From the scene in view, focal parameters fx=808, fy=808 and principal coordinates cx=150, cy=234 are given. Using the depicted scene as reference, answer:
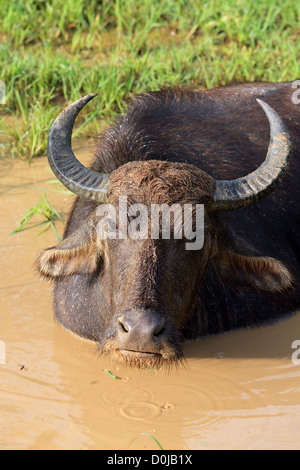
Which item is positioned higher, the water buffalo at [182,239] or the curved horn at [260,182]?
the curved horn at [260,182]

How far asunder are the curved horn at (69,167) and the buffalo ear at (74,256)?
0.28 meters

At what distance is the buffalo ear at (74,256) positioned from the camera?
193 inches

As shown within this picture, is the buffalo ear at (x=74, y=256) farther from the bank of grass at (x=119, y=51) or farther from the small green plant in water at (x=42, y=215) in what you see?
the bank of grass at (x=119, y=51)

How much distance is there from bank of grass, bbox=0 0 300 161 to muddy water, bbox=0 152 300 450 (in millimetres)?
2521

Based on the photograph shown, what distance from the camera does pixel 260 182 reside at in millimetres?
4688

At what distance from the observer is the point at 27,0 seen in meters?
9.28

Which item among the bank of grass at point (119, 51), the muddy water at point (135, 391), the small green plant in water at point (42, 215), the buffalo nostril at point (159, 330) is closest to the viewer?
the buffalo nostril at point (159, 330)

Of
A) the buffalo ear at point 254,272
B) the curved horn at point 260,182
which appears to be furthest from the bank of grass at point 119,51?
the curved horn at point 260,182

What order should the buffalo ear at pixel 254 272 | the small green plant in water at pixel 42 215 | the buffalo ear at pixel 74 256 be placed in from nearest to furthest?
the buffalo ear at pixel 74 256 < the buffalo ear at pixel 254 272 < the small green plant in water at pixel 42 215

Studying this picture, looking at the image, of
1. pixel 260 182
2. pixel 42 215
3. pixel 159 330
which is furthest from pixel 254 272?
pixel 42 215

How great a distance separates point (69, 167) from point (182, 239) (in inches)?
33.2

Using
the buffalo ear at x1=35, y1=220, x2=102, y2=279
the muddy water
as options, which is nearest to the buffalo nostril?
the muddy water
